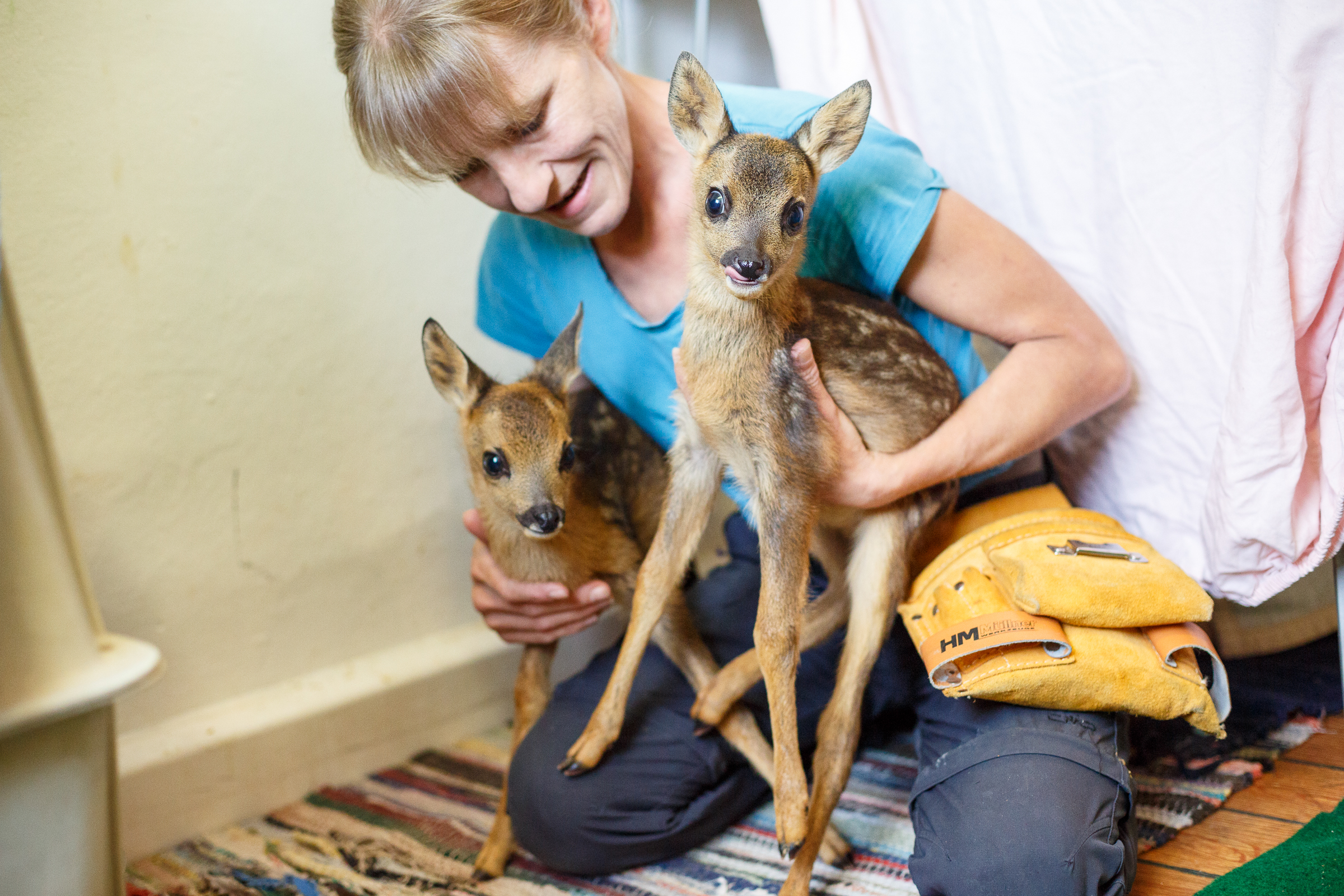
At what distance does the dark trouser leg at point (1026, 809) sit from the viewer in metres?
1.56

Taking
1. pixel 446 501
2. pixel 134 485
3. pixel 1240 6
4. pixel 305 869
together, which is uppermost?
pixel 1240 6

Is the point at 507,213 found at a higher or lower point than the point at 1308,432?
higher

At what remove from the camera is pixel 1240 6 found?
1.70m

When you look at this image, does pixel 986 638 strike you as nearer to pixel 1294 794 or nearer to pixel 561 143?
pixel 1294 794

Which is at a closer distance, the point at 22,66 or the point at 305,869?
the point at 22,66

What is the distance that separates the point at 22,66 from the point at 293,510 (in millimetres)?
1119

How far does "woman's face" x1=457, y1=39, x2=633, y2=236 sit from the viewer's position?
163 centimetres

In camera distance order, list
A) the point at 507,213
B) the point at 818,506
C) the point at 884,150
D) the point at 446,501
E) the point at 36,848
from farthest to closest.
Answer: the point at 446,501 < the point at 507,213 < the point at 884,150 < the point at 818,506 < the point at 36,848

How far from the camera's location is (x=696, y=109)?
157cm

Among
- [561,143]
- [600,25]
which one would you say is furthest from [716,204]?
[600,25]

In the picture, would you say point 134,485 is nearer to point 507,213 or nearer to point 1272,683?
point 507,213

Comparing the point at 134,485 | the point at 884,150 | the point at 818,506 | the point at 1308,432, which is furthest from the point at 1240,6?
the point at 134,485

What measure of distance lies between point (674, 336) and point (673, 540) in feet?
1.40

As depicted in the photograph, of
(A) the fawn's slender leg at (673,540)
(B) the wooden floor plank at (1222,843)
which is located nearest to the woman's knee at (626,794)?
(A) the fawn's slender leg at (673,540)
